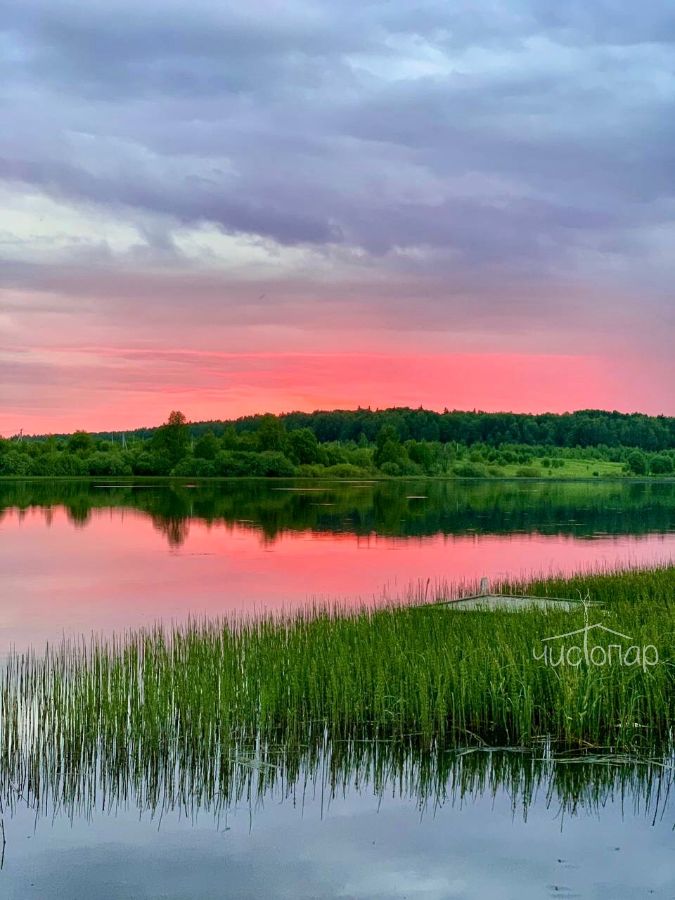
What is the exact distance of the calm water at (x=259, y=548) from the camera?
25.1 meters

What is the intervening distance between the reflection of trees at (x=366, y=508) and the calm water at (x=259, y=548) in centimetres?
14

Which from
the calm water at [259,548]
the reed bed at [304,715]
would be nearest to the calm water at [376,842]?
the reed bed at [304,715]

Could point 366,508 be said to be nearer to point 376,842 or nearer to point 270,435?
point 270,435

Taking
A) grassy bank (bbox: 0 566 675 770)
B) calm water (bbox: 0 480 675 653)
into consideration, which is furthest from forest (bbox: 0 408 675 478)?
grassy bank (bbox: 0 566 675 770)

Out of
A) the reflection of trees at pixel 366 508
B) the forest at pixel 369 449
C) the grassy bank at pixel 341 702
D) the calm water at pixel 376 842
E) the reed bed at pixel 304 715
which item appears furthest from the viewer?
the forest at pixel 369 449

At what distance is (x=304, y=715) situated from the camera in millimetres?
10445

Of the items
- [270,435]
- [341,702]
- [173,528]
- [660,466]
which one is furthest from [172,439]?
[341,702]

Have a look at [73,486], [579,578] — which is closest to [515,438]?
[73,486]

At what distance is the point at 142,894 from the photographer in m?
7.27

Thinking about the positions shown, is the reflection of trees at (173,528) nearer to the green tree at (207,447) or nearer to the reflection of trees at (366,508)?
the reflection of trees at (366,508)

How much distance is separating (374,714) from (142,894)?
352cm

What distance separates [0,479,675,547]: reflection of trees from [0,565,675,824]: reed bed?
104 ft

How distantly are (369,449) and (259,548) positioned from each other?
9069cm

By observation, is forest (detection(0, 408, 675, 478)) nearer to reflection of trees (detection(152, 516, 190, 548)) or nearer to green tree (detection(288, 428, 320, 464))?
green tree (detection(288, 428, 320, 464))
